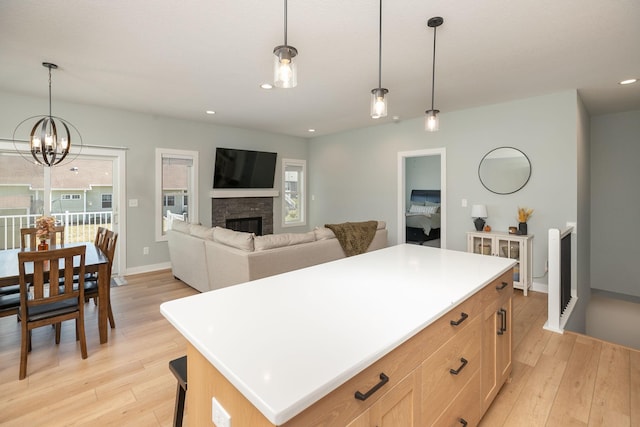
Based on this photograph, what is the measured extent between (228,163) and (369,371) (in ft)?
18.2

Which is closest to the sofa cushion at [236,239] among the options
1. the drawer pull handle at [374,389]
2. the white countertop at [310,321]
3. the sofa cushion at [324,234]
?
the sofa cushion at [324,234]

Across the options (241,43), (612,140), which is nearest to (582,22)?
(241,43)

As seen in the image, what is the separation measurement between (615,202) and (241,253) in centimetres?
573

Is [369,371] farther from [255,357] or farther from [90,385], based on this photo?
[90,385]

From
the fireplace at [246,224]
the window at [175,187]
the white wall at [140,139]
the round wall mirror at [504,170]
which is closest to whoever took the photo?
the white wall at [140,139]

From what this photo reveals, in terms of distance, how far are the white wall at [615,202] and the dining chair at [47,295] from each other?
22.7 feet

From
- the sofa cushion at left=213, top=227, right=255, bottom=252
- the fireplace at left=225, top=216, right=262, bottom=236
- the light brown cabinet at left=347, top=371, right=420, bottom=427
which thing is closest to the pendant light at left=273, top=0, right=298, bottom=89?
the light brown cabinet at left=347, top=371, right=420, bottom=427

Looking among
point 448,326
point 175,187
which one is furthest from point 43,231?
point 448,326

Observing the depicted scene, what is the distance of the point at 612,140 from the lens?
16.1 ft

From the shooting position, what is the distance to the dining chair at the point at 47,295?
2.24 meters

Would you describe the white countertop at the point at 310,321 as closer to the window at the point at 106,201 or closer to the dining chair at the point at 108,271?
the dining chair at the point at 108,271

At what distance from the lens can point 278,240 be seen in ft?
11.2

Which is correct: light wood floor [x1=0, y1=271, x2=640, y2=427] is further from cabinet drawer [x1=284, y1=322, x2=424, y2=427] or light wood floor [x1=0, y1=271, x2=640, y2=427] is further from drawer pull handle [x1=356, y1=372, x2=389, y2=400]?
drawer pull handle [x1=356, y1=372, x2=389, y2=400]

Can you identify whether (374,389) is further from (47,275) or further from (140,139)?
(140,139)
